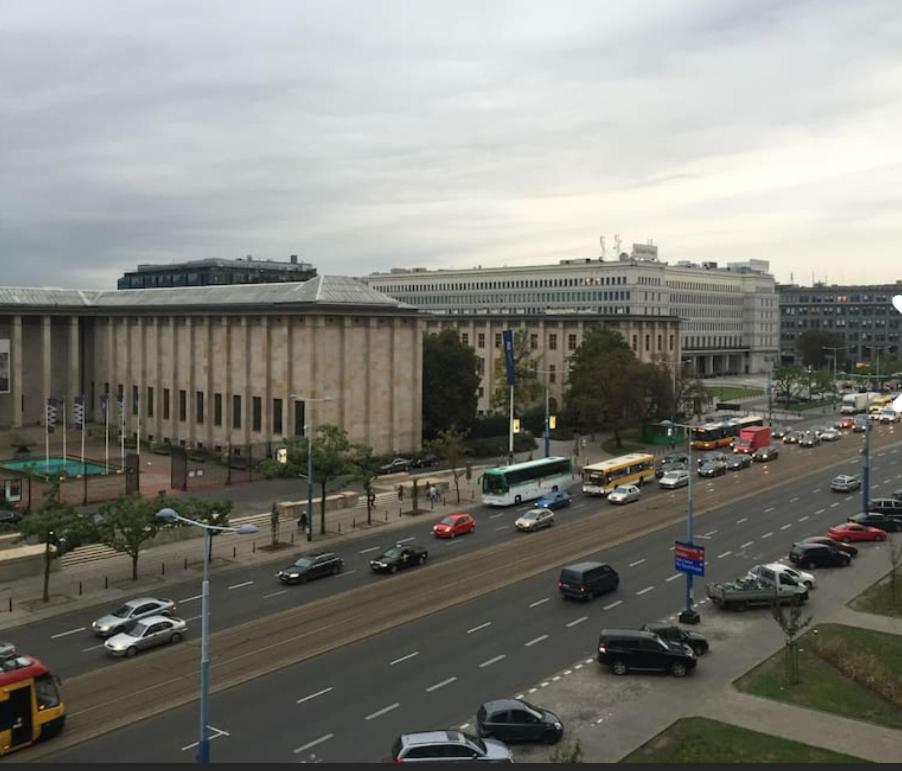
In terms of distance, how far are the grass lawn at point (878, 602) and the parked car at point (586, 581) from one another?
461 inches

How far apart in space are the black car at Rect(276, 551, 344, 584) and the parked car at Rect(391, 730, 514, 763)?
2279 centimetres

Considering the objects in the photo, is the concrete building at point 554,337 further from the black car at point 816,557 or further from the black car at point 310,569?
the black car at point 310,569

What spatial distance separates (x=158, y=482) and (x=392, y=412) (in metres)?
24.6

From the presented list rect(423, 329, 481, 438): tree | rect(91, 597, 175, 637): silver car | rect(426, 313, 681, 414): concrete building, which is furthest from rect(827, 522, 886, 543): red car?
rect(426, 313, 681, 414): concrete building

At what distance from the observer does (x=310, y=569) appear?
48.8 metres

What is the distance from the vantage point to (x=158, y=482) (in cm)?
7825

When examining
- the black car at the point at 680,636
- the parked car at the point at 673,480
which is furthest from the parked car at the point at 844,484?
the black car at the point at 680,636

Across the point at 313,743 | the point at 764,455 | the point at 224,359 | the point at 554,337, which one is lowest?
the point at 313,743

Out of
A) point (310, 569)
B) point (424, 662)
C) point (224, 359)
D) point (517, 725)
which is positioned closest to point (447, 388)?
point (224, 359)

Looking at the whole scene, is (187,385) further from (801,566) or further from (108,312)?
(801,566)

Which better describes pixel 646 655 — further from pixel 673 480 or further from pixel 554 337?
pixel 554 337

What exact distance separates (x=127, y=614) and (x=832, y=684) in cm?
2933

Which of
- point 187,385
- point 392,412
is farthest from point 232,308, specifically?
point 392,412

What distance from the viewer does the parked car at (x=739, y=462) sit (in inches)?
3585
